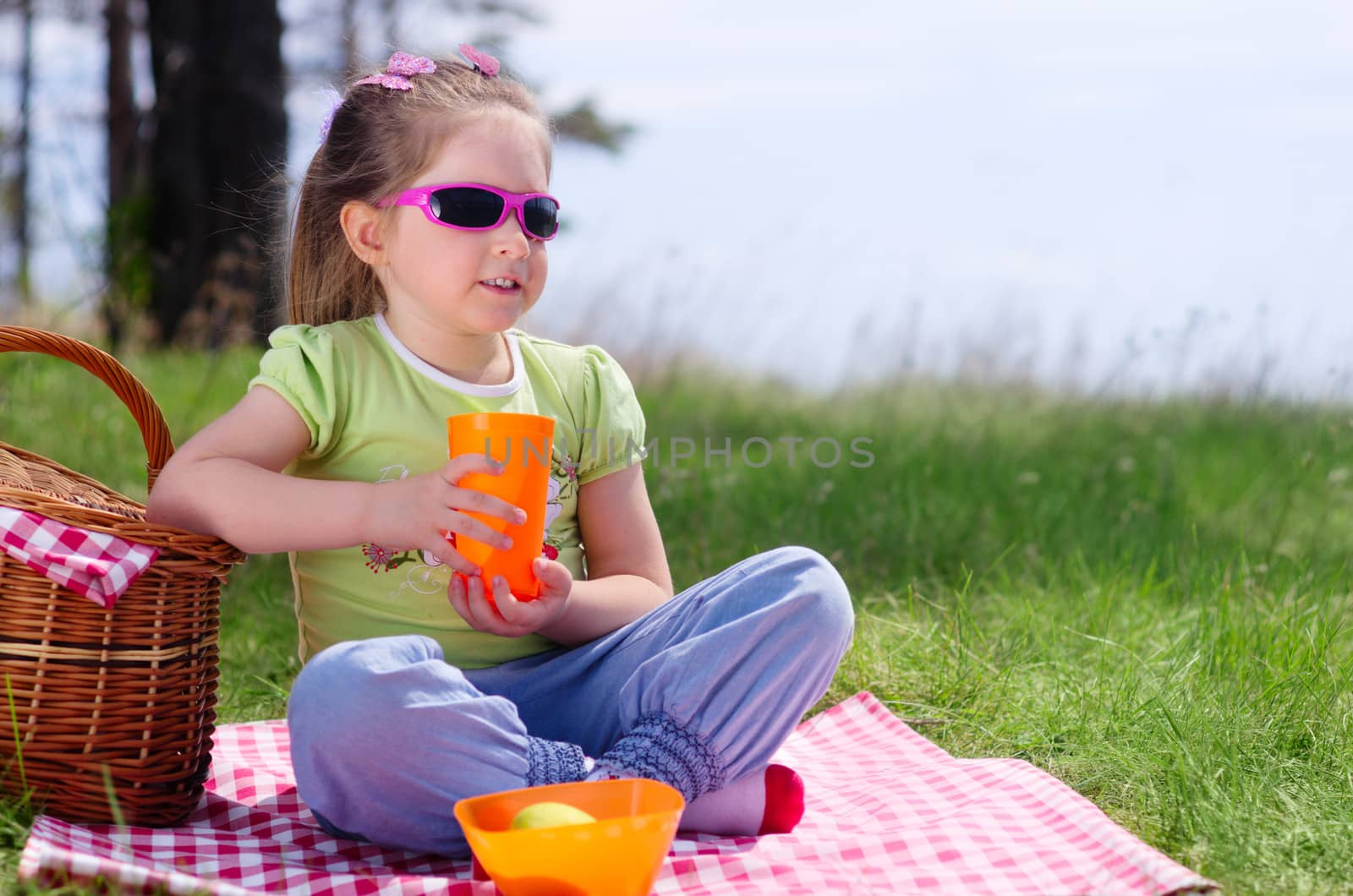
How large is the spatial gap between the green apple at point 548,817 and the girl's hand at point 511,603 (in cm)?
30

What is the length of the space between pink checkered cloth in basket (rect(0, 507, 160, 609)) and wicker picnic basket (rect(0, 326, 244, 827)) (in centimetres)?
2

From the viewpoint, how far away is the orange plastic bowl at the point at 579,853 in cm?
144

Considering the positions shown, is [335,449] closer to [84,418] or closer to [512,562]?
[512,562]

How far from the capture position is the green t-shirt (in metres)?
1.98

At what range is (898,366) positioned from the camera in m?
5.37

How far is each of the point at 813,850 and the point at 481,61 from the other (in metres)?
1.41

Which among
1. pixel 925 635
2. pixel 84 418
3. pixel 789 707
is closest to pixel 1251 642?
pixel 925 635

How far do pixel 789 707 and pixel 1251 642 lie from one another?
109 centimetres

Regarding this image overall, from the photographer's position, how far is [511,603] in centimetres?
171

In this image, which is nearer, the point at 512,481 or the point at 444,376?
Result: the point at 512,481

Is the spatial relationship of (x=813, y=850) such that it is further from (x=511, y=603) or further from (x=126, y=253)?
(x=126, y=253)

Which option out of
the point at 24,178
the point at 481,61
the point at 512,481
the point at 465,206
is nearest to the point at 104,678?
the point at 512,481

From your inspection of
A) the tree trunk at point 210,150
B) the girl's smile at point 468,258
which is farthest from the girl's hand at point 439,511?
the tree trunk at point 210,150

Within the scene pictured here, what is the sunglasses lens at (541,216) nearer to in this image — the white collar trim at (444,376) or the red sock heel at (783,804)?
the white collar trim at (444,376)
